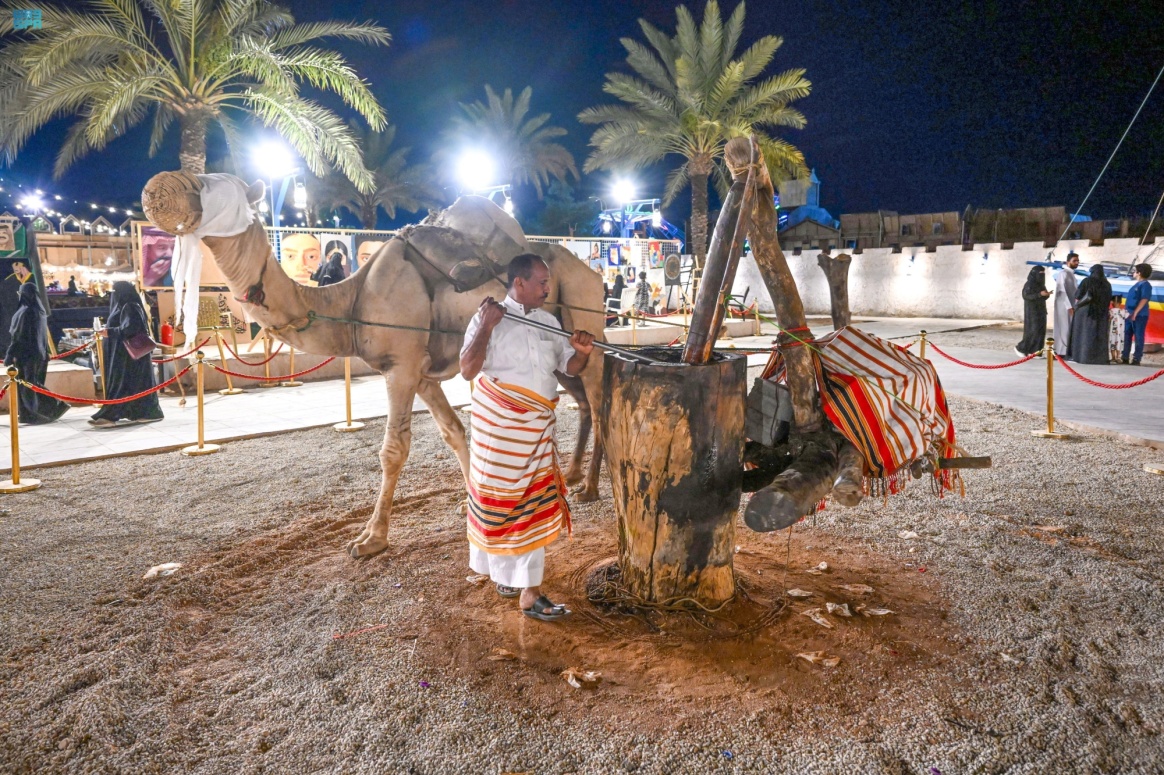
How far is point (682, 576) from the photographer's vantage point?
3.67m

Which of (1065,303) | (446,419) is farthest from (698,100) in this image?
(446,419)

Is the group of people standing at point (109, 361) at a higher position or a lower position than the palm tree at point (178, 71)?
lower

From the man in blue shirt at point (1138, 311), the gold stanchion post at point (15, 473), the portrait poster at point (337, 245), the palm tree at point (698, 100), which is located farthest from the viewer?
the palm tree at point (698, 100)

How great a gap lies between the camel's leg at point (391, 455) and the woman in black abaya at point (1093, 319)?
13832mm

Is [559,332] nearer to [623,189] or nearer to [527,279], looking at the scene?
[527,279]

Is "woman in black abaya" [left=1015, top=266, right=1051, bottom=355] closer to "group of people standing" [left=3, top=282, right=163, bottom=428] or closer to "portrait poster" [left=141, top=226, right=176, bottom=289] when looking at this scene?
"group of people standing" [left=3, top=282, right=163, bottom=428]

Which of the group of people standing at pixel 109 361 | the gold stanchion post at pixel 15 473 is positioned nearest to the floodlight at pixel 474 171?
the group of people standing at pixel 109 361

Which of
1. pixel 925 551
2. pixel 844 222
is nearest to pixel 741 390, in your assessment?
pixel 925 551

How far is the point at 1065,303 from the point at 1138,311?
147 cm

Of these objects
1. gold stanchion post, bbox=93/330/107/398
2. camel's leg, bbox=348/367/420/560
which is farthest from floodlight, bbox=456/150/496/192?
camel's leg, bbox=348/367/420/560

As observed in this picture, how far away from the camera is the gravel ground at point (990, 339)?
14.8 m

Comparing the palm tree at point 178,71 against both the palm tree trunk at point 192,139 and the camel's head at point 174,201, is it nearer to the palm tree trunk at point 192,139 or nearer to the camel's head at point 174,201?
the palm tree trunk at point 192,139

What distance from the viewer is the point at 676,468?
3498 mm

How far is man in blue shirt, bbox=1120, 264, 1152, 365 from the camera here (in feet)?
43.3
